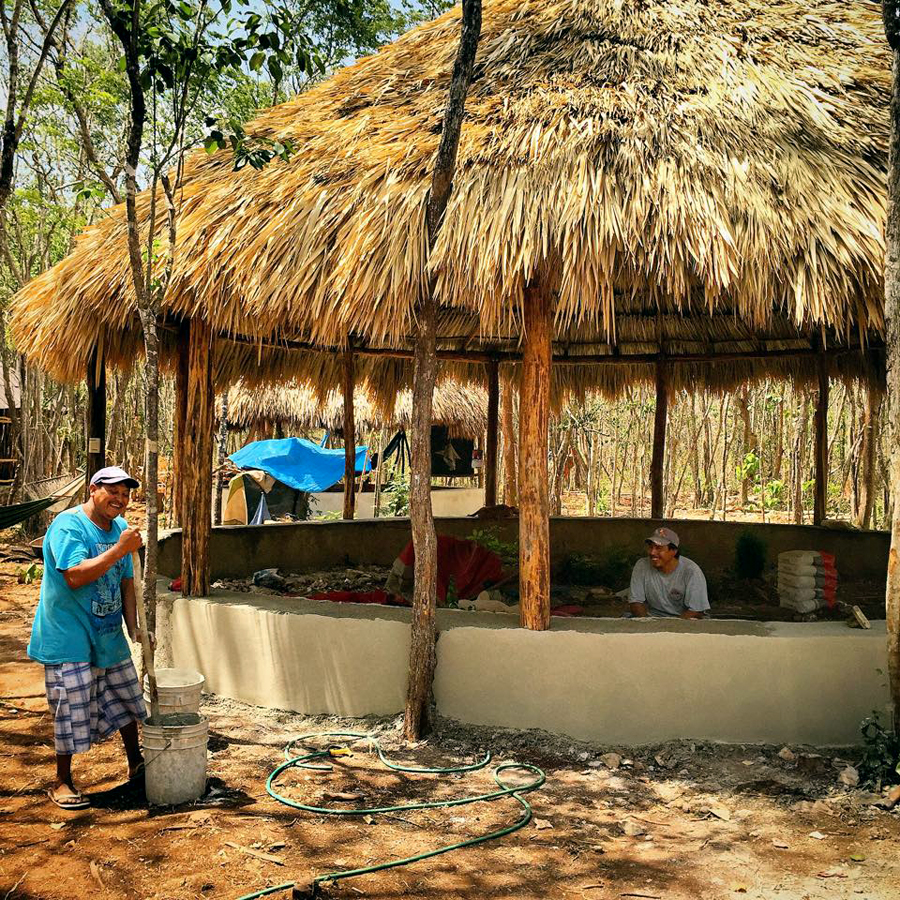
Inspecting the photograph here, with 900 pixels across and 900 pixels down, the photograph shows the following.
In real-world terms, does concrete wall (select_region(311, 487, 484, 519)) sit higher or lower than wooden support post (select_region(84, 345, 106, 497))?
lower

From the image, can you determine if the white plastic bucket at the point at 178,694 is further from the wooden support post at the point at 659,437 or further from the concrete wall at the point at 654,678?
the wooden support post at the point at 659,437

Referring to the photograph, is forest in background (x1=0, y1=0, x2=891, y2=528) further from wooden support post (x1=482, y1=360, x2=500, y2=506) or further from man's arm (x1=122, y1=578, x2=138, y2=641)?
man's arm (x1=122, y1=578, x2=138, y2=641)

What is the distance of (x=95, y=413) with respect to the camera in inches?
244

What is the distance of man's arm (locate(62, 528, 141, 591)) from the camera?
3.43 meters

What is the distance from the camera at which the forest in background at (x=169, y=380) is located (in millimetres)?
10352

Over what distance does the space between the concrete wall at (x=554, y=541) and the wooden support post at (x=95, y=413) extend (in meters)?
1.32

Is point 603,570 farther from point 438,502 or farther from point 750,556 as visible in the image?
point 438,502

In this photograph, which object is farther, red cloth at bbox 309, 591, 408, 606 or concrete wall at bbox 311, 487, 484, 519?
concrete wall at bbox 311, 487, 484, 519

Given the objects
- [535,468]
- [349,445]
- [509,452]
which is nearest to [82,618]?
[535,468]

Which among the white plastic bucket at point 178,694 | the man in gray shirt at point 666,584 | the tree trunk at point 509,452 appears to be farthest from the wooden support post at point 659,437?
the white plastic bucket at point 178,694

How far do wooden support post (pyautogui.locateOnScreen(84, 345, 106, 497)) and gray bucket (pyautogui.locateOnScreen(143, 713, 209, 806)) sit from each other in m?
2.85

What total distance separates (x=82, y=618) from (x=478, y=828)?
185 centimetres

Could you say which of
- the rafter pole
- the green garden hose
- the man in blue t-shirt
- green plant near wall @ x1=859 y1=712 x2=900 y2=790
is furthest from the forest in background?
green plant near wall @ x1=859 y1=712 x2=900 y2=790

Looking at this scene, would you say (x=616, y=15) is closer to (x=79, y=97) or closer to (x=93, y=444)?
(x=93, y=444)
